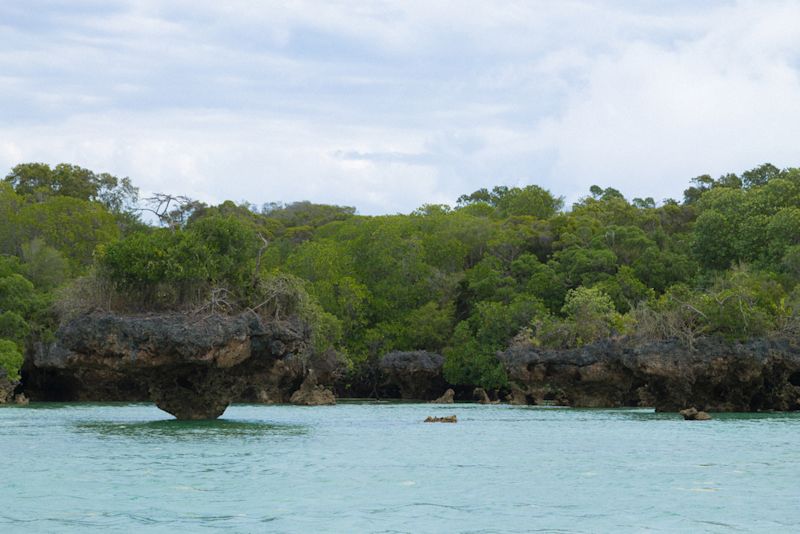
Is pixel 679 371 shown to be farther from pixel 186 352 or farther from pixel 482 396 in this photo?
pixel 482 396

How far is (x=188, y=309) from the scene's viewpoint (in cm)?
3528

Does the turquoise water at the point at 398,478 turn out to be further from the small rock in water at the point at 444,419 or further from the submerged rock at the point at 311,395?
the submerged rock at the point at 311,395

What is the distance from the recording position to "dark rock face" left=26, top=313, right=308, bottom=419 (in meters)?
33.1

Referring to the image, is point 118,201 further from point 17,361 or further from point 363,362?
point 17,361

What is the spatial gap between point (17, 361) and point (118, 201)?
153ft

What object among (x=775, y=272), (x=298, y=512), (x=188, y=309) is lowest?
(x=298, y=512)

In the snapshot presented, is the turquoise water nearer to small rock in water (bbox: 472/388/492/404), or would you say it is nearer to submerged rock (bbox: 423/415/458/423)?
submerged rock (bbox: 423/415/458/423)

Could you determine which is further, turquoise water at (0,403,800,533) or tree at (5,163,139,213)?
tree at (5,163,139,213)

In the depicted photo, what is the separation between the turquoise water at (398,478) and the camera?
1650 centimetres

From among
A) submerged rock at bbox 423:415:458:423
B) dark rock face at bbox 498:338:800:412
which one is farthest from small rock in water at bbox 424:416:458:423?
dark rock face at bbox 498:338:800:412

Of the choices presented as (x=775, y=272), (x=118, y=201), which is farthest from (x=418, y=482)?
(x=118, y=201)

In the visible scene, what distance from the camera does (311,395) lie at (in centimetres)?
6419

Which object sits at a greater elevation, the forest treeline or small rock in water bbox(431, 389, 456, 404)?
the forest treeline

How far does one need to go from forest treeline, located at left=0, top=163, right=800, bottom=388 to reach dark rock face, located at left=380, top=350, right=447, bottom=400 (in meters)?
1.54
